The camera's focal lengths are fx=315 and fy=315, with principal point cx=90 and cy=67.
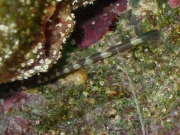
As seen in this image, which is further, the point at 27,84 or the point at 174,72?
the point at 27,84

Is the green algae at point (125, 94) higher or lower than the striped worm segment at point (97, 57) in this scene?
lower

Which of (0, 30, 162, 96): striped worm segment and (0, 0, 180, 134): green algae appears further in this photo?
(0, 30, 162, 96): striped worm segment

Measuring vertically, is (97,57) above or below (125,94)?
above

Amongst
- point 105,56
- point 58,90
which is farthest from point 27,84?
point 105,56

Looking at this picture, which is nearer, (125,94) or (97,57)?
(125,94)

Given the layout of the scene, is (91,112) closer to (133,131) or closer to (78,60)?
(133,131)

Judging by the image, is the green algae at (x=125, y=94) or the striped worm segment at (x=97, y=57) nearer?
the green algae at (x=125, y=94)

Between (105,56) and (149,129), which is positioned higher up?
(105,56)

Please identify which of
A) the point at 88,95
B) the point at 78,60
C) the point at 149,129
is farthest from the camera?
the point at 78,60

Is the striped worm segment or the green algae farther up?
the striped worm segment

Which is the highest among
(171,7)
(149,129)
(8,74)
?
(8,74)

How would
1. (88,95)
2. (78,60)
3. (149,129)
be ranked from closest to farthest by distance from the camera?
1. (149,129)
2. (88,95)
3. (78,60)
